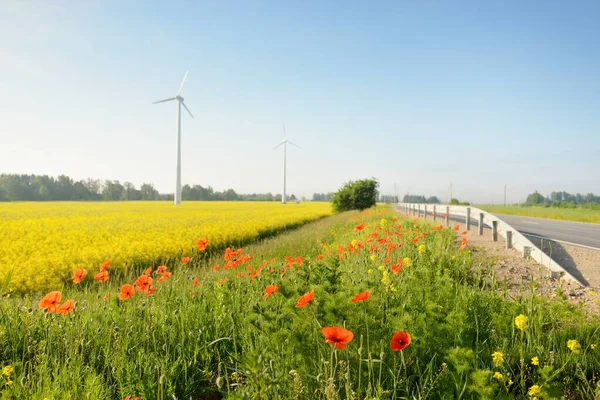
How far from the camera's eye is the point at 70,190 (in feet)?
295

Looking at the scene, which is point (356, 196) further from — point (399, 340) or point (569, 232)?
point (399, 340)

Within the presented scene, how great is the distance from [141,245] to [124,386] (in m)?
8.66

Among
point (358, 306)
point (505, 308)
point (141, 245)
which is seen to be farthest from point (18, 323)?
point (141, 245)

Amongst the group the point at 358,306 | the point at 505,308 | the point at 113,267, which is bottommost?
the point at 113,267

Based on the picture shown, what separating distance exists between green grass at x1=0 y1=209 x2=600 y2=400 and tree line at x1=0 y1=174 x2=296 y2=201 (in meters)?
96.5

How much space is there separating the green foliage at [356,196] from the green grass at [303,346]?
1433 inches

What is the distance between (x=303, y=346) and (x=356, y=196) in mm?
38717

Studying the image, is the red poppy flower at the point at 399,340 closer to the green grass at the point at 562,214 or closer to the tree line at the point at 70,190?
the green grass at the point at 562,214

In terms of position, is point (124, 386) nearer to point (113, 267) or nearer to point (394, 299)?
point (394, 299)

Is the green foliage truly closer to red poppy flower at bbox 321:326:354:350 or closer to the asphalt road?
the asphalt road

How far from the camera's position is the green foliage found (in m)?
41.1

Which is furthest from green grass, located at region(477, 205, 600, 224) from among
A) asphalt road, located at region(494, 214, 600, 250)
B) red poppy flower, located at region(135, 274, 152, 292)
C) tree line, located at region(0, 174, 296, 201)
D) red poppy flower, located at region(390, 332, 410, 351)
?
tree line, located at region(0, 174, 296, 201)

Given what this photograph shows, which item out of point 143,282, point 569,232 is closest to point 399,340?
point 143,282

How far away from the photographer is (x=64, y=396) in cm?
263
